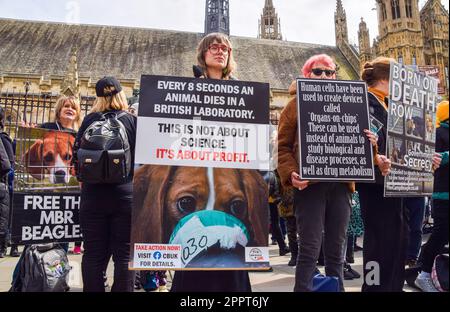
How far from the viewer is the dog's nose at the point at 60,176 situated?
3529 mm

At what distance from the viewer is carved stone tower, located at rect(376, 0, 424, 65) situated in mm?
36812

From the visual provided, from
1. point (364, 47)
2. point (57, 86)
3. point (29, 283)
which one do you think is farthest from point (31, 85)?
point (364, 47)

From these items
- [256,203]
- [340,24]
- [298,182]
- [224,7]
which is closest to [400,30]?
[340,24]

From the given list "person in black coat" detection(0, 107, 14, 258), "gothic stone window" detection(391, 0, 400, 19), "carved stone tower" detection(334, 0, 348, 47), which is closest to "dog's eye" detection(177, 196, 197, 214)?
"person in black coat" detection(0, 107, 14, 258)

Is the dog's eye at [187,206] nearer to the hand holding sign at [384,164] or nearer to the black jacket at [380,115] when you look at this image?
the hand holding sign at [384,164]

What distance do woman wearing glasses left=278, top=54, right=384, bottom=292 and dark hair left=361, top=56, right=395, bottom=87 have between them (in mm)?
702

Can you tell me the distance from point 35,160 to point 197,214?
1915 mm

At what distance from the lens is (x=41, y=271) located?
9.87ft

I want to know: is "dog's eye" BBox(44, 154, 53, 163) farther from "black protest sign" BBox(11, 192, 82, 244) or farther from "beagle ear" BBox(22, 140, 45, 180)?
"black protest sign" BBox(11, 192, 82, 244)

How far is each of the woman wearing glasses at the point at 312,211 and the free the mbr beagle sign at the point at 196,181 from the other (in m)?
0.26

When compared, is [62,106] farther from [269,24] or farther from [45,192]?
[269,24]

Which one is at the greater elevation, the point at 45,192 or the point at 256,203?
the point at 45,192

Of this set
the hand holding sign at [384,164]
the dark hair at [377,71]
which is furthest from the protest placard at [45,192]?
the dark hair at [377,71]

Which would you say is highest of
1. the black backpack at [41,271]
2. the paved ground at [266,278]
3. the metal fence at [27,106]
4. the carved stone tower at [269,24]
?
the carved stone tower at [269,24]
